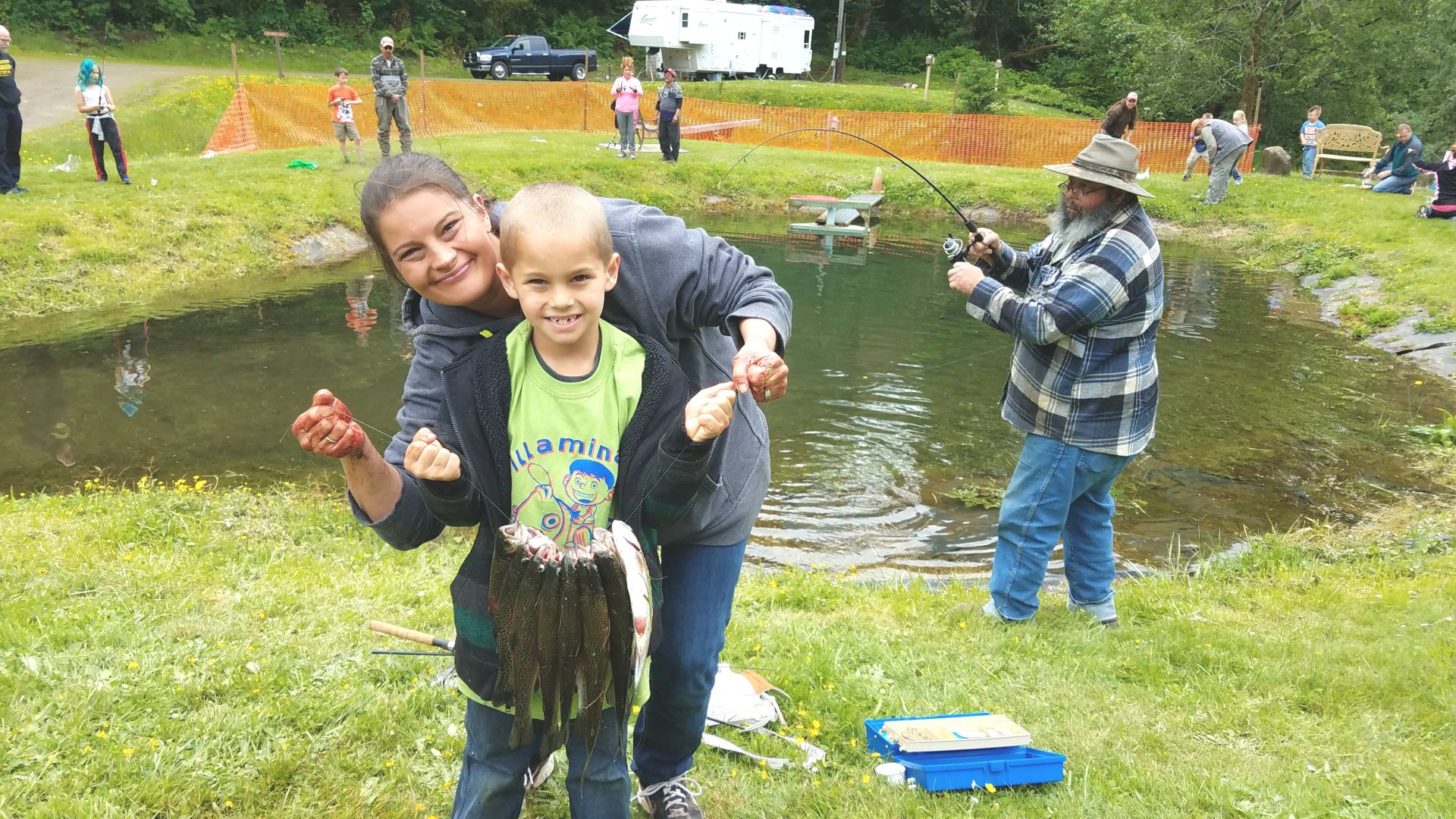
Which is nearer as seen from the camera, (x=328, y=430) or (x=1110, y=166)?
(x=328, y=430)

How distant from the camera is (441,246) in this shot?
7.69 ft

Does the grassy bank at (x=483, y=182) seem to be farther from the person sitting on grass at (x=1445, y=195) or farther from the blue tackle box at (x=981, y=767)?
the blue tackle box at (x=981, y=767)

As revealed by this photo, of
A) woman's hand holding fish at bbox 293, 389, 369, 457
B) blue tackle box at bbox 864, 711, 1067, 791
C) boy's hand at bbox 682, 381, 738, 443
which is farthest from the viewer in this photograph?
blue tackle box at bbox 864, 711, 1067, 791

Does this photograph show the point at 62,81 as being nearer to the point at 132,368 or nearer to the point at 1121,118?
the point at 132,368

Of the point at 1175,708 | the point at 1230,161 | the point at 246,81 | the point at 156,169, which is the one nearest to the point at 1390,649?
the point at 1175,708

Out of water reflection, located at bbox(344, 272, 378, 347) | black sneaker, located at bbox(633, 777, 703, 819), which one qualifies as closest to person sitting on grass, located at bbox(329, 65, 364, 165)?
water reflection, located at bbox(344, 272, 378, 347)

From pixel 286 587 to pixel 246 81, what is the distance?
26.5 meters

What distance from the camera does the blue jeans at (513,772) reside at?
Answer: 256cm

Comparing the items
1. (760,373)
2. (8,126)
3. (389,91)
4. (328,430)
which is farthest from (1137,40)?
(328,430)

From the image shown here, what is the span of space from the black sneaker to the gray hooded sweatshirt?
2.98 ft

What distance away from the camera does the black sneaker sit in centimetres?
306

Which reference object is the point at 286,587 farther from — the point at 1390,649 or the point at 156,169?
the point at 156,169

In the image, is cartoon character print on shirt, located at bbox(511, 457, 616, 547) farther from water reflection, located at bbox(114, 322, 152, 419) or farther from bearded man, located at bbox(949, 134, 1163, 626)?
water reflection, located at bbox(114, 322, 152, 419)

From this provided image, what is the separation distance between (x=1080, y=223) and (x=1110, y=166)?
323 mm
